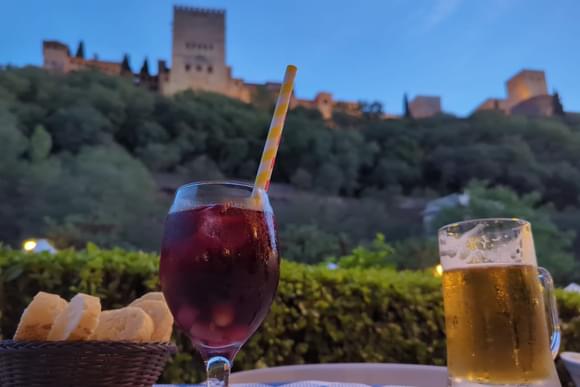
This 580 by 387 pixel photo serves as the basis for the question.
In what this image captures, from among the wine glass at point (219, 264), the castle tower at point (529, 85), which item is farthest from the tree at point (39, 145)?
the castle tower at point (529, 85)

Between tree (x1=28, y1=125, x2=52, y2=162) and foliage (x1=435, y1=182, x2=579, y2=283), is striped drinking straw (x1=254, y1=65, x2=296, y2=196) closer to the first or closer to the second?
foliage (x1=435, y1=182, x2=579, y2=283)

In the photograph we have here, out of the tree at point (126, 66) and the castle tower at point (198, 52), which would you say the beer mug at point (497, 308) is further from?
the tree at point (126, 66)

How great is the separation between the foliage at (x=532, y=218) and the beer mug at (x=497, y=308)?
37.0 feet

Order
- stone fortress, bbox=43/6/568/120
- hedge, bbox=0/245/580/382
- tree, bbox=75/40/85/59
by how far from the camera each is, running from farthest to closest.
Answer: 1. tree, bbox=75/40/85/59
2. stone fortress, bbox=43/6/568/120
3. hedge, bbox=0/245/580/382

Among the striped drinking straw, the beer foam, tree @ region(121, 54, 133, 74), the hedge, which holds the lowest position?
the hedge

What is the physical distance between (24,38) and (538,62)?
34113 millimetres

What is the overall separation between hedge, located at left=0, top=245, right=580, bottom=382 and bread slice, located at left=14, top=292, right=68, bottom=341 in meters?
1.33

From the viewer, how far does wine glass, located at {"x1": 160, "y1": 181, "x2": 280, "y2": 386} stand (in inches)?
21.2

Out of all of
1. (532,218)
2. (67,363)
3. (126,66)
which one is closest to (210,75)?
(126,66)

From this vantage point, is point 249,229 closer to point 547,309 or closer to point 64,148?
point 547,309

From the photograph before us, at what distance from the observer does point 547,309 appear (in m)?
0.60

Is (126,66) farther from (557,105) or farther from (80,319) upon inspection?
(80,319)

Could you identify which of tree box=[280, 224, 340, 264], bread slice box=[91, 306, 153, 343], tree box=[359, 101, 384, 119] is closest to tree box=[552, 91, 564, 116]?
tree box=[359, 101, 384, 119]

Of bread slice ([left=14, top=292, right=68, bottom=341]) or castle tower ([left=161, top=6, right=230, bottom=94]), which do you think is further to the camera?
castle tower ([left=161, top=6, right=230, bottom=94])
